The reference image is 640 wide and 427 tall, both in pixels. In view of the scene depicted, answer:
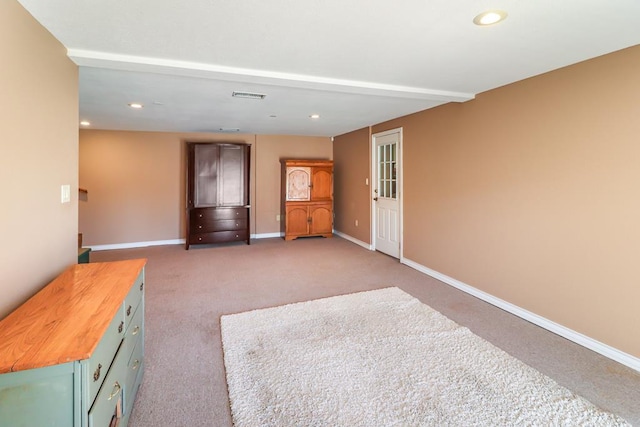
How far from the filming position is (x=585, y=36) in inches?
81.0

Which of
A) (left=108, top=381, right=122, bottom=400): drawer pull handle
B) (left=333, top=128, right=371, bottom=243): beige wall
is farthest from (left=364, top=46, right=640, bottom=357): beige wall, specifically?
(left=108, top=381, right=122, bottom=400): drawer pull handle

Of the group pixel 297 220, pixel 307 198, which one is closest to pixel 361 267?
pixel 297 220

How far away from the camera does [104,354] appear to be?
129cm

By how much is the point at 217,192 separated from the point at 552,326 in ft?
16.6

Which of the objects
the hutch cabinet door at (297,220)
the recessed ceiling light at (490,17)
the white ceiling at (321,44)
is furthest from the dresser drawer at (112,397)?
A: the hutch cabinet door at (297,220)

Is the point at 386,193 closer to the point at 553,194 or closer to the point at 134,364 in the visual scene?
the point at 553,194

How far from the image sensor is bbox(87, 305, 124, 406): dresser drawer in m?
1.15

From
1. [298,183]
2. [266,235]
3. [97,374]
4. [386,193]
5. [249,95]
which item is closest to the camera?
[97,374]

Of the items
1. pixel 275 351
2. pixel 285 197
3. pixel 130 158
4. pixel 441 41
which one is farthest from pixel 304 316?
pixel 130 158

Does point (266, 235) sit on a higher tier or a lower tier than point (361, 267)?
higher

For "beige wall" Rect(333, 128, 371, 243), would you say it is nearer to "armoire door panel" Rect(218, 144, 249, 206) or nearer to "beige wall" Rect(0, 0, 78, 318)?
"armoire door panel" Rect(218, 144, 249, 206)

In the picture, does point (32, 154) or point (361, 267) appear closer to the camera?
point (32, 154)

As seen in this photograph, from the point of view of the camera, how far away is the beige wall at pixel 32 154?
1.53 meters

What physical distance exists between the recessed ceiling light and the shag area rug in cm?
217
